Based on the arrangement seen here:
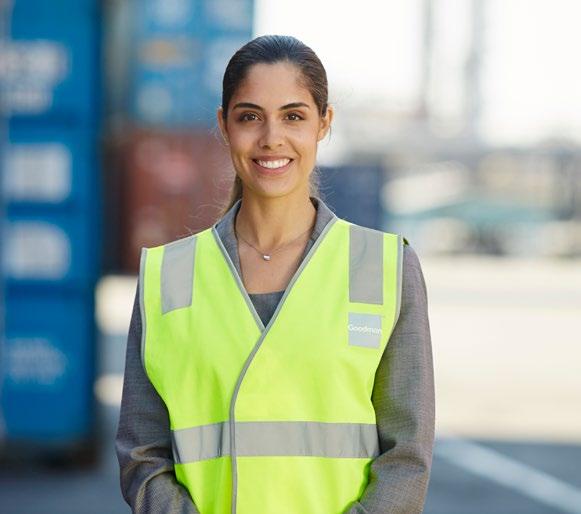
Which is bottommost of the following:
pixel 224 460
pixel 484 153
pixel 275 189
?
pixel 484 153

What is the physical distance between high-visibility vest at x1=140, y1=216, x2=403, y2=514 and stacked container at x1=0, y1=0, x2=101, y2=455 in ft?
17.6

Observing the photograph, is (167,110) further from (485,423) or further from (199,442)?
(199,442)

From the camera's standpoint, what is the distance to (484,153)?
50.3 m

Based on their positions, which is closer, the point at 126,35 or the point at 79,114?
the point at 79,114

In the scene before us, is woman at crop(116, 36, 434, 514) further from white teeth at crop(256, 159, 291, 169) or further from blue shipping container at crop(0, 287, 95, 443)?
blue shipping container at crop(0, 287, 95, 443)

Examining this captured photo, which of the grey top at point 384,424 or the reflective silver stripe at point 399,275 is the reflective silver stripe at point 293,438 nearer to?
the grey top at point 384,424

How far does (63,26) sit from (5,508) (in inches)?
117

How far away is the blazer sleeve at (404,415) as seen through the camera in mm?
2113

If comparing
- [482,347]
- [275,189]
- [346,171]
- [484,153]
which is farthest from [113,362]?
[484,153]

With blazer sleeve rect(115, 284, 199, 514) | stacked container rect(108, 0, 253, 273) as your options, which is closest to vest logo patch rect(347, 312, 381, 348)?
blazer sleeve rect(115, 284, 199, 514)

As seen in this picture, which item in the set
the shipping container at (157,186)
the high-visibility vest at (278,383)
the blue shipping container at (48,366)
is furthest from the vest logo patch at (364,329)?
the shipping container at (157,186)

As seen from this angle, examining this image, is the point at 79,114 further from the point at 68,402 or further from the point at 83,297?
the point at 68,402

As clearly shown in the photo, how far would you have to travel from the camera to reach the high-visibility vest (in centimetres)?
210

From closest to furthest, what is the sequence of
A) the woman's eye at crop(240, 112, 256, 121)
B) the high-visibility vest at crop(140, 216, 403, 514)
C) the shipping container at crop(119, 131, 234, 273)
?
1. the high-visibility vest at crop(140, 216, 403, 514)
2. the woman's eye at crop(240, 112, 256, 121)
3. the shipping container at crop(119, 131, 234, 273)
